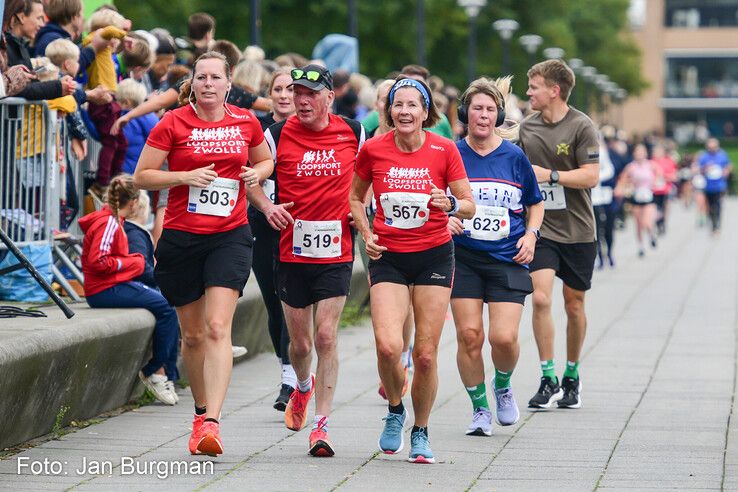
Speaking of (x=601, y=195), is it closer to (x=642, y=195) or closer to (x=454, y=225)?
(x=642, y=195)

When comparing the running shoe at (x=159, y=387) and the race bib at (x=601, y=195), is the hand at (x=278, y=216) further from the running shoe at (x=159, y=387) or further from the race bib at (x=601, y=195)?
the race bib at (x=601, y=195)

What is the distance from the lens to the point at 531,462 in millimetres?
7699

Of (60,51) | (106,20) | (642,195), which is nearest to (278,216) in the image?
(60,51)

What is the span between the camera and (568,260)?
9812 millimetres

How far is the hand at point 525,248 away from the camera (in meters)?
8.45

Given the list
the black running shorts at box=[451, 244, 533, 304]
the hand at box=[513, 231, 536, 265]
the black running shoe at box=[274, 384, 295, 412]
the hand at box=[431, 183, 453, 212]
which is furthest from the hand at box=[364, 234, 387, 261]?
the black running shoe at box=[274, 384, 295, 412]

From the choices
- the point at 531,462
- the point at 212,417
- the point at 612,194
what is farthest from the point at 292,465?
the point at 612,194

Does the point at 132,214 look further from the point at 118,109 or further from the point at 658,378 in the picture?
the point at 658,378

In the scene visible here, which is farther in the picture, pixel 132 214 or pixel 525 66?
pixel 525 66

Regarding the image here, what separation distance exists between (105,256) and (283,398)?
1321mm

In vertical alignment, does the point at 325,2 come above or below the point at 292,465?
above

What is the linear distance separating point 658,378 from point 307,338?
375 centimetres

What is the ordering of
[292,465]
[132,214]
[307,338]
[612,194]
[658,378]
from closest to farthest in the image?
[292,465], [307,338], [132,214], [658,378], [612,194]

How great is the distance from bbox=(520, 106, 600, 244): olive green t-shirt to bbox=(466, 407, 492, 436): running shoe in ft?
5.23
